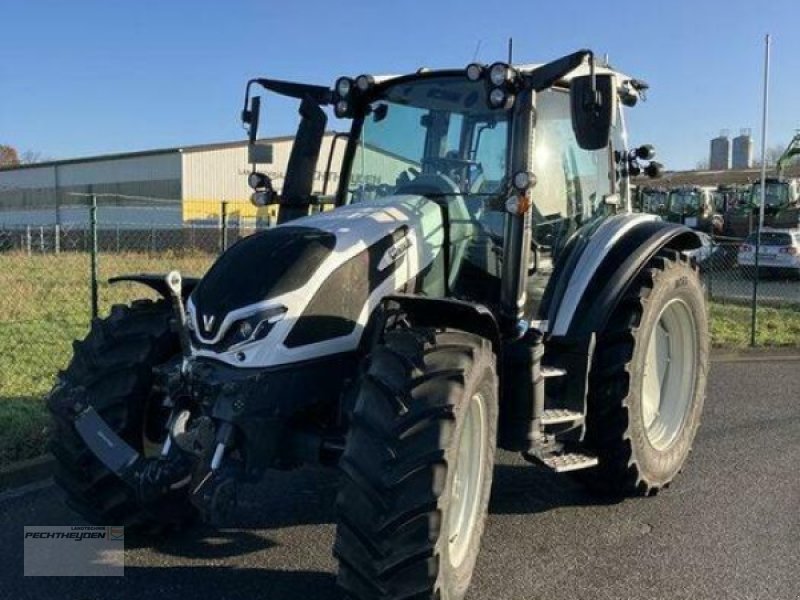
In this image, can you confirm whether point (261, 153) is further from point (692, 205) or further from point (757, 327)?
point (692, 205)

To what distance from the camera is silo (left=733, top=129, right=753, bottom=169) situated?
7395cm

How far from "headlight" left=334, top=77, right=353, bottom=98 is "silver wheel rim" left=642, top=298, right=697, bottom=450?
247 cm

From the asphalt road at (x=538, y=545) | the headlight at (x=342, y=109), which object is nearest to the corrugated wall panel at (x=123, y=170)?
the headlight at (x=342, y=109)

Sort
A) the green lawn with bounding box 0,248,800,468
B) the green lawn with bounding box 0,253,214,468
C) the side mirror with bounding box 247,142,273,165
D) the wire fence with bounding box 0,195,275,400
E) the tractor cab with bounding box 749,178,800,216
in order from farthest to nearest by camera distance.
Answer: the tractor cab with bounding box 749,178,800,216
the wire fence with bounding box 0,195,275,400
the green lawn with bounding box 0,248,800,468
the green lawn with bounding box 0,253,214,468
the side mirror with bounding box 247,142,273,165

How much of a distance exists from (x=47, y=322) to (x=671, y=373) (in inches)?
315

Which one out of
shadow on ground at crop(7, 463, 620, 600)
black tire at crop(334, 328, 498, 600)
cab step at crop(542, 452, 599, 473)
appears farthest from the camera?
cab step at crop(542, 452, 599, 473)

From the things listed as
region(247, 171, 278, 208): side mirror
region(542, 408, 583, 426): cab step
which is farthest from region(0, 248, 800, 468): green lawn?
region(542, 408, 583, 426): cab step

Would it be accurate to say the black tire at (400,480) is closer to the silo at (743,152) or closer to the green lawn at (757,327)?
the green lawn at (757,327)

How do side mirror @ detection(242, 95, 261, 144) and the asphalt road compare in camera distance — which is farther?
side mirror @ detection(242, 95, 261, 144)

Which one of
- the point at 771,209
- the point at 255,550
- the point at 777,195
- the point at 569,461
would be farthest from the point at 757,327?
the point at 777,195

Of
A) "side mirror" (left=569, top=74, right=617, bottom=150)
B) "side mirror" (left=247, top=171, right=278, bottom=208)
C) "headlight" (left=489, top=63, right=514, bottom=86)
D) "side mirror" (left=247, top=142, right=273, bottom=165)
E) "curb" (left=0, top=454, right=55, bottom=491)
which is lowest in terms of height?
"curb" (left=0, top=454, right=55, bottom=491)

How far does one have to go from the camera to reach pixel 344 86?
5.05 m

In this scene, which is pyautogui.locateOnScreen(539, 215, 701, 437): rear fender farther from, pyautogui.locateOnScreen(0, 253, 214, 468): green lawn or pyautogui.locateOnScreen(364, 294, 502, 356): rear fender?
pyautogui.locateOnScreen(0, 253, 214, 468): green lawn

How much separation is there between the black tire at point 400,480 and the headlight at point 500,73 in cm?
160
